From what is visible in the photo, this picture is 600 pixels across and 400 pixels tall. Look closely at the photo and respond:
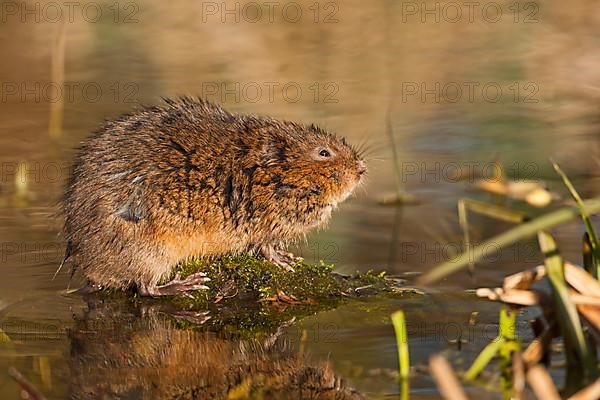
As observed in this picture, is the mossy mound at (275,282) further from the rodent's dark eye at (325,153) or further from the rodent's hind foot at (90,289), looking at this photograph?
the rodent's dark eye at (325,153)

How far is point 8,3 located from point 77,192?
33.3 ft

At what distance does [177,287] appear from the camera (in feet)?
19.6

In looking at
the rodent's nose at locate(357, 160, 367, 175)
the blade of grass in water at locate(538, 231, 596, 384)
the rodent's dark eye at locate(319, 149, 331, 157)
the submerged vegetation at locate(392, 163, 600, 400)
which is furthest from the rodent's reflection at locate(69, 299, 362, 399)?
the rodent's nose at locate(357, 160, 367, 175)

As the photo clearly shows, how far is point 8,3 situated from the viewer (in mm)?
15430

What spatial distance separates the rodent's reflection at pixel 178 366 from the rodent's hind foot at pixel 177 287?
0.24 meters

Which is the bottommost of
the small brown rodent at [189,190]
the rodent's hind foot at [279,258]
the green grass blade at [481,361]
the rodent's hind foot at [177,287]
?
the green grass blade at [481,361]

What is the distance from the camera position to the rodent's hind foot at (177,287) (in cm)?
598

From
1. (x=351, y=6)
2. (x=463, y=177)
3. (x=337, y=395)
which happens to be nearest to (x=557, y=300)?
(x=337, y=395)

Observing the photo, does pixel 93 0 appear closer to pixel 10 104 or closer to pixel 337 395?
pixel 10 104

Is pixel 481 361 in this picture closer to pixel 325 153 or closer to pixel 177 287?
pixel 177 287

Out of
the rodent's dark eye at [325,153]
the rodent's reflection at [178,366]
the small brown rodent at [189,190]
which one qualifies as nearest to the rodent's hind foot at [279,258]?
the small brown rodent at [189,190]

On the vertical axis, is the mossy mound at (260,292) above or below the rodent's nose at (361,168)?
below

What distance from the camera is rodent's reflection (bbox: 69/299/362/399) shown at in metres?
4.62

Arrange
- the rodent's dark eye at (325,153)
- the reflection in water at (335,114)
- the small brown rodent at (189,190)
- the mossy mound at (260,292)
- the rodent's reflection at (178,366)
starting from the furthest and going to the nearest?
the rodent's dark eye at (325,153), the small brown rodent at (189,190), the mossy mound at (260,292), the reflection in water at (335,114), the rodent's reflection at (178,366)
